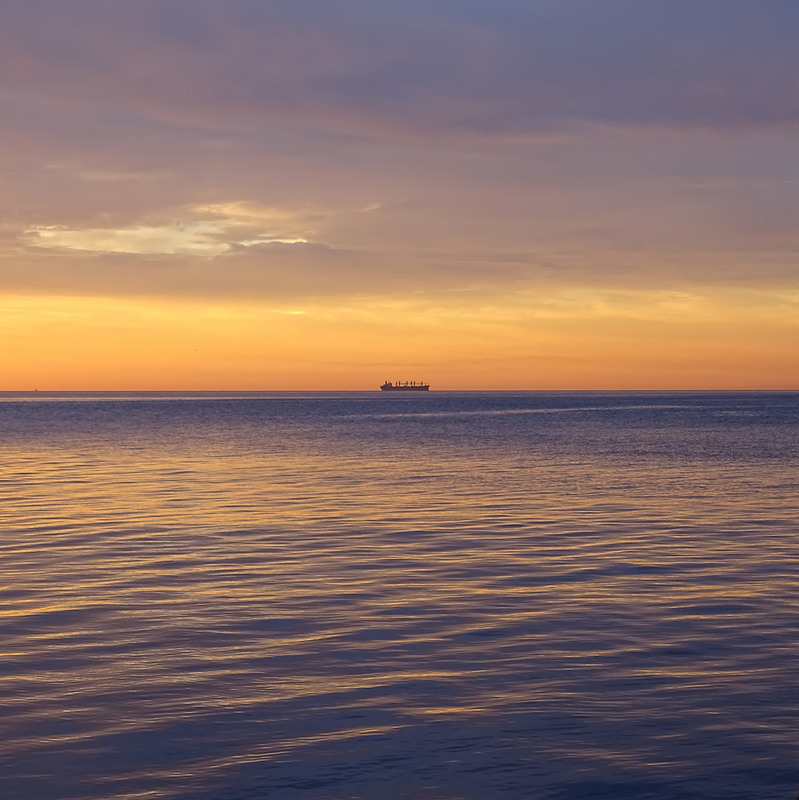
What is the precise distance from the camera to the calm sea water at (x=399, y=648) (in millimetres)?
Result: 9266

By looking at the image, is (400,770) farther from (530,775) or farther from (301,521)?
(301,521)

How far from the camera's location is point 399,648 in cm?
1320

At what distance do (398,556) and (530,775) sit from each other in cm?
1122

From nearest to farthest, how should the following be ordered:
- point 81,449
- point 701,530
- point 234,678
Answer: point 234,678
point 701,530
point 81,449

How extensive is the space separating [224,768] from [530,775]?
2.84 m

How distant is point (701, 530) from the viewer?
78.9 ft

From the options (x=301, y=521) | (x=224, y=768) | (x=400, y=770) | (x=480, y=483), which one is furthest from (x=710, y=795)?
(x=480, y=483)

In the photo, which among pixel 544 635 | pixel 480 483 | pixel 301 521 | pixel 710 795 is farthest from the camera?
pixel 480 483

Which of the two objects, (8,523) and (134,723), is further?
(8,523)

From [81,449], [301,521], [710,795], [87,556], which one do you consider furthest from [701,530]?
[81,449]

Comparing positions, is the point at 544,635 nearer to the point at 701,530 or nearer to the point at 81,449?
the point at 701,530

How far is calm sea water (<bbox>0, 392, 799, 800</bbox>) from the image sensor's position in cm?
927

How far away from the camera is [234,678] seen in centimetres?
1189

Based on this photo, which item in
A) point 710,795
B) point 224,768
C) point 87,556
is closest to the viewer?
point 710,795
